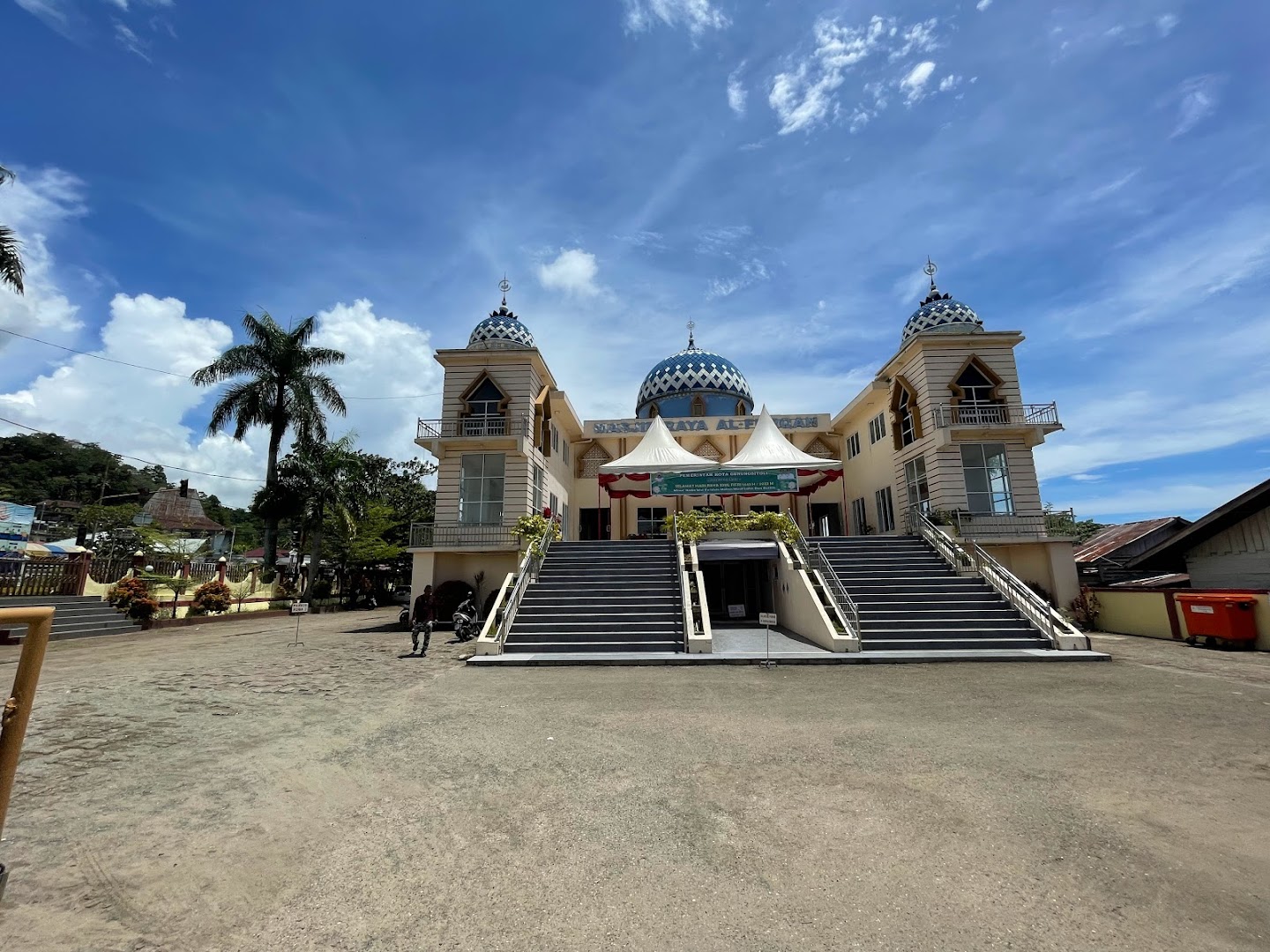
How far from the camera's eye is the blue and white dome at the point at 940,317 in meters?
22.4

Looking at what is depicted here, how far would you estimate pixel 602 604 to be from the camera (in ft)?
44.7

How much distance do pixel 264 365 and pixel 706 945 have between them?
3458cm

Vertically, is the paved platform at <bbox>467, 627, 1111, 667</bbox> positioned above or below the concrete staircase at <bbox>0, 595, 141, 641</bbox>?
below

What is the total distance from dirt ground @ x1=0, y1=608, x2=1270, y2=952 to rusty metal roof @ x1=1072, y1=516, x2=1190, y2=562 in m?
17.0

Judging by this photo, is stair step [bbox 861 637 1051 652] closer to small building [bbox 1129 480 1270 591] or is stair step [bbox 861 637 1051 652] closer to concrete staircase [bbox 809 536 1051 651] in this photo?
concrete staircase [bbox 809 536 1051 651]

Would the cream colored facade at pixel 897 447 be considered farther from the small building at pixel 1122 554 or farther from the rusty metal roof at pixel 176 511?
the rusty metal roof at pixel 176 511

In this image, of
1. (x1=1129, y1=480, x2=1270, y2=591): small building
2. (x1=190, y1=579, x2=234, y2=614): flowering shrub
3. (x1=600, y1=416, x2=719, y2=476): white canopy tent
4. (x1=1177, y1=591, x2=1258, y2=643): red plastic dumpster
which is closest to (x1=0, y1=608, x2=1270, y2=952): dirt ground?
(x1=1177, y1=591, x2=1258, y2=643): red plastic dumpster

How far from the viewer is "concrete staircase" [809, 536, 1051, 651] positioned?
11656mm

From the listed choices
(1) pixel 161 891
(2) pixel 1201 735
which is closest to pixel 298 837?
(1) pixel 161 891

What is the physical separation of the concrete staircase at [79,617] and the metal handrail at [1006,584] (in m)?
26.1

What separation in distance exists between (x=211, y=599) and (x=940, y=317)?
3254cm

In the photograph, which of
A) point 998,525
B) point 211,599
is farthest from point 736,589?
point 211,599

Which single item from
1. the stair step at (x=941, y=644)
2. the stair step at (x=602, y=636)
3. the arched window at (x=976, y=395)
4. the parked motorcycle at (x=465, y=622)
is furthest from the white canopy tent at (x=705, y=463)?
the stair step at (x=941, y=644)

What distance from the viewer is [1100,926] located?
276 centimetres
